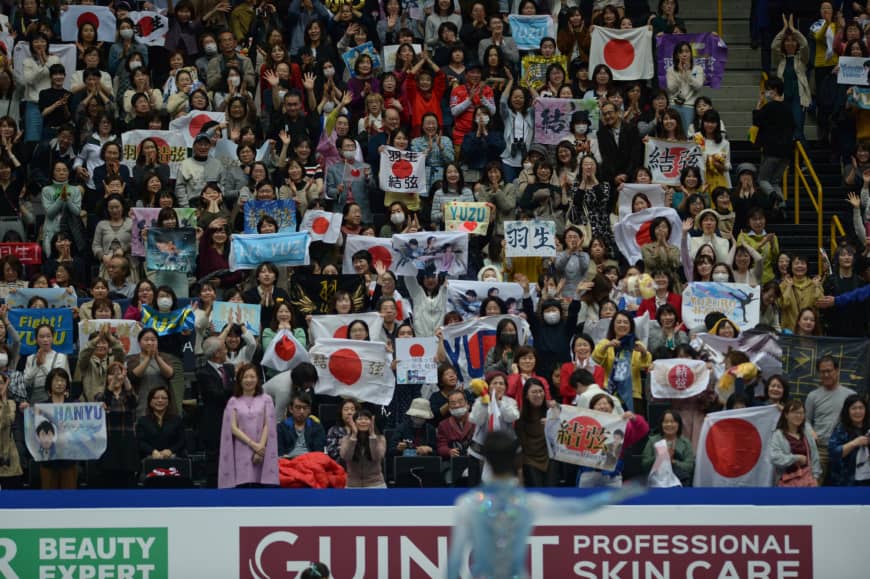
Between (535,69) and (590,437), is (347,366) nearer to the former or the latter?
(590,437)

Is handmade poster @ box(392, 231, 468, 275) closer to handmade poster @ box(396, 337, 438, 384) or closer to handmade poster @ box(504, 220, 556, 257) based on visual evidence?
handmade poster @ box(504, 220, 556, 257)

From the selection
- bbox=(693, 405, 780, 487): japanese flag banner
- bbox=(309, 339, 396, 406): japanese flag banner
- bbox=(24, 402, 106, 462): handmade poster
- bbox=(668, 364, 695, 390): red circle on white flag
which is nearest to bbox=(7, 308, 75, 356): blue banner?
bbox=(24, 402, 106, 462): handmade poster

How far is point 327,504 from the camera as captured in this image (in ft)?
49.4

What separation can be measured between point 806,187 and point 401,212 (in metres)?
6.46

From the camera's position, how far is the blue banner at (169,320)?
58.1 ft

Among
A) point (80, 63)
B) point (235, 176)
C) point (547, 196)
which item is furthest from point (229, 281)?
point (80, 63)

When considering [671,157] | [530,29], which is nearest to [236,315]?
[671,157]

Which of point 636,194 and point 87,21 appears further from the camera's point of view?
point 87,21

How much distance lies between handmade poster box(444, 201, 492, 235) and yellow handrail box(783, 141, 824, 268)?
15.9 ft

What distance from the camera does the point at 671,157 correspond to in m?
20.9

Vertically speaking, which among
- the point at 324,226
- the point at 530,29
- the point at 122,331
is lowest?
the point at 122,331

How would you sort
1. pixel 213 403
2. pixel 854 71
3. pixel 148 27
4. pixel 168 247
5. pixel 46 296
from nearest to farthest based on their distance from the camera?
pixel 213 403
pixel 46 296
pixel 168 247
pixel 854 71
pixel 148 27

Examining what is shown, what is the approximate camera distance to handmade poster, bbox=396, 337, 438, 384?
1738 cm

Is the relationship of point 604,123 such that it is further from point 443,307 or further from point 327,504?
point 327,504
